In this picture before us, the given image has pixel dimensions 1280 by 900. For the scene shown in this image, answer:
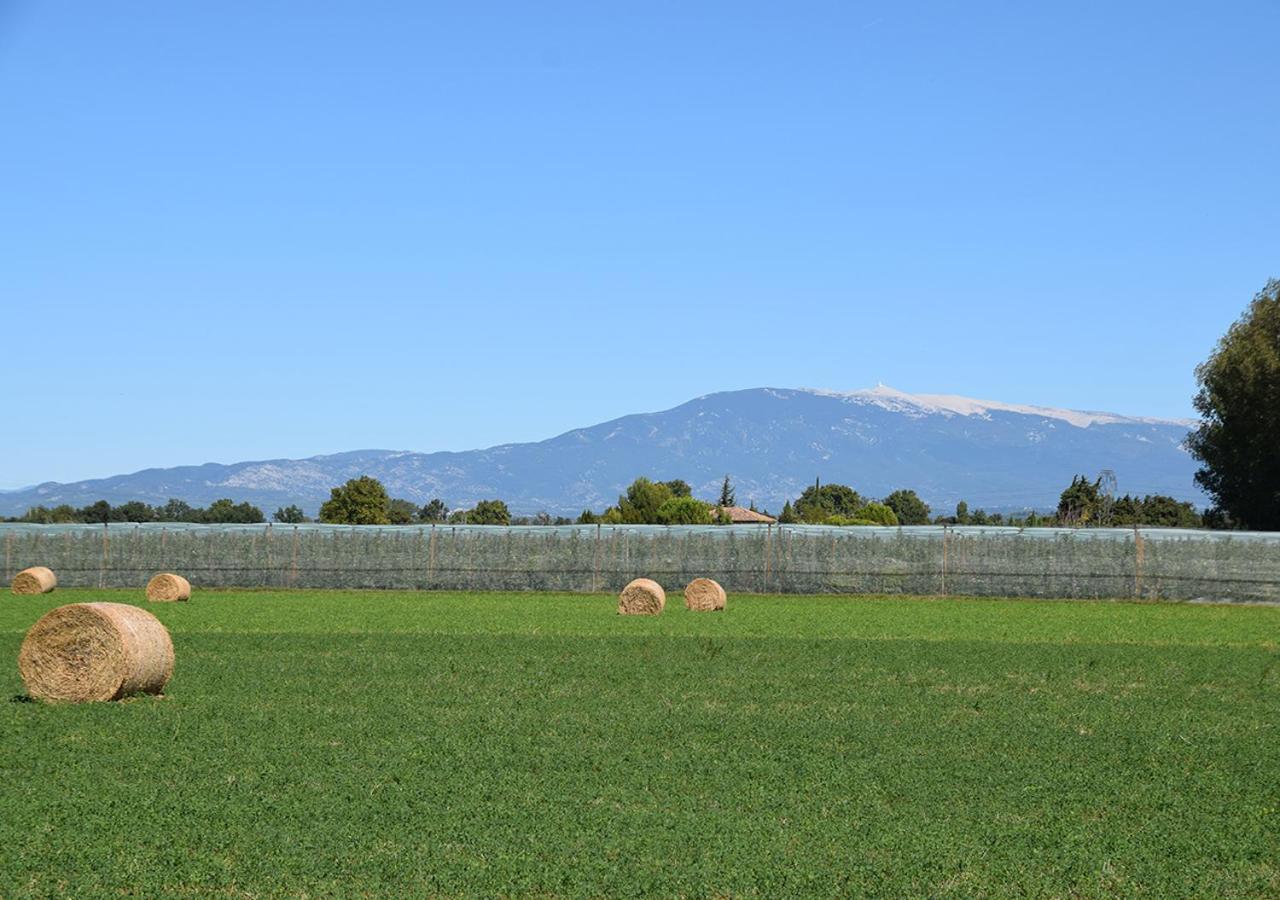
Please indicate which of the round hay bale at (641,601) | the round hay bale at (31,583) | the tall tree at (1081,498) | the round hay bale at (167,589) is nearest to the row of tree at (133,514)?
the tall tree at (1081,498)

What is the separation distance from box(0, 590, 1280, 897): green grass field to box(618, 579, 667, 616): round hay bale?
12.5m

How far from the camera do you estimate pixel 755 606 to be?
42.2 metres

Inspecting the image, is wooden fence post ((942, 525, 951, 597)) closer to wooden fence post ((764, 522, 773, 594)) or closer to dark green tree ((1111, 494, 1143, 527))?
wooden fence post ((764, 522, 773, 594))

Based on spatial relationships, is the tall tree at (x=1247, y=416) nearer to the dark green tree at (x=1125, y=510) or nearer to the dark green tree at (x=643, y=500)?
the dark green tree at (x=1125, y=510)

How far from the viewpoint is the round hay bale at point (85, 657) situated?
1747 cm

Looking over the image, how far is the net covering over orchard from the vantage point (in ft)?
151

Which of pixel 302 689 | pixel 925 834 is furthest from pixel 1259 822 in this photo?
pixel 302 689

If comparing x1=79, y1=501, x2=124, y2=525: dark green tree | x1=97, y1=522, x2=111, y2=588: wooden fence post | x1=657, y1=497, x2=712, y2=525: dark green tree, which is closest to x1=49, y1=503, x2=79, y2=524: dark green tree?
x1=79, y1=501, x2=124, y2=525: dark green tree

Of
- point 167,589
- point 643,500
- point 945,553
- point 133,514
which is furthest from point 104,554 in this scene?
point 133,514

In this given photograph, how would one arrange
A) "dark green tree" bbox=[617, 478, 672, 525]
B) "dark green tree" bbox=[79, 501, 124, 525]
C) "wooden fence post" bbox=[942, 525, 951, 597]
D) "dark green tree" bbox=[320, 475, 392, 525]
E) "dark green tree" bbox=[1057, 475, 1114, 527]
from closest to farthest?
"wooden fence post" bbox=[942, 525, 951, 597]
"dark green tree" bbox=[1057, 475, 1114, 527]
"dark green tree" bbox=[320, 475, 392, 525]
"dark green tree" bbox=[617, 478, 672, 525]
"dark green tree" bbox=[79, 501, 124, 525]

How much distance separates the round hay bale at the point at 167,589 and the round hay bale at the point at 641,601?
14283 mm

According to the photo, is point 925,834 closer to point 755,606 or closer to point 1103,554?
point 755,606

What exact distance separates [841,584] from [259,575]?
20.4 metres

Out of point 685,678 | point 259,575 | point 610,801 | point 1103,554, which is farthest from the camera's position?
point 259,575
